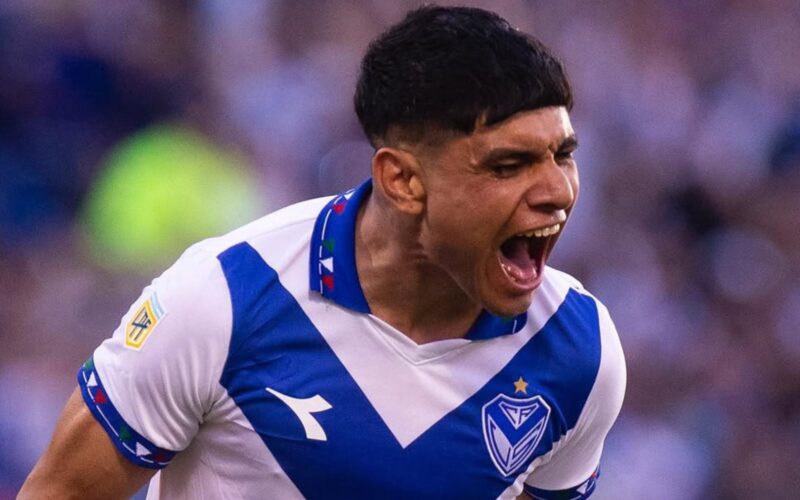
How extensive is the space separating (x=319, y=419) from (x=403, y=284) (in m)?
0.31

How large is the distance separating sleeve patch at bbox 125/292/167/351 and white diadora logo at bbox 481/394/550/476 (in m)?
0.69

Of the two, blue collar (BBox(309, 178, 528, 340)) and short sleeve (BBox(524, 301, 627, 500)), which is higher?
blue collar (BBox(309, 178, 528, 340))

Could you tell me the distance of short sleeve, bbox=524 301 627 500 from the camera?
9.76 feet

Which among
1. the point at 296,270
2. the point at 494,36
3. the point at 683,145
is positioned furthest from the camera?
the point at 683,145

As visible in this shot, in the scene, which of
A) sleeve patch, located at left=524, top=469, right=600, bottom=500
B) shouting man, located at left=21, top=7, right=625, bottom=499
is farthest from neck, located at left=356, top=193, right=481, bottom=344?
sleeve patch, located at left=524, top=469, right=600, bottom=500

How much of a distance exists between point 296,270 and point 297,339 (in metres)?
0.14

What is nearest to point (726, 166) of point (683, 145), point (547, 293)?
point (683, 145)

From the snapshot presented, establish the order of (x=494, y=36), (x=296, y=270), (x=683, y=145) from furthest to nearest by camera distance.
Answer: (x=683, y=145) < (x=296, y=270) < (x=494, y=36)

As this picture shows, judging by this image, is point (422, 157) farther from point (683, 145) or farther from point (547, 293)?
point (683, 145)

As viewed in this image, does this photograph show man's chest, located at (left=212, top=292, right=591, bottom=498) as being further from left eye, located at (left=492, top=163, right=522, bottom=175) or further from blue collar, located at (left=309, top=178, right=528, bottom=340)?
left eye, located at (left=492, top=163, right=522, bottom=175)

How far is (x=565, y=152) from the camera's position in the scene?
106 inches

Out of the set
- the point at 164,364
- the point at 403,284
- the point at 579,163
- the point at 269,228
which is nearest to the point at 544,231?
the point at 403,284

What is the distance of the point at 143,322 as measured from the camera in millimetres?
2713

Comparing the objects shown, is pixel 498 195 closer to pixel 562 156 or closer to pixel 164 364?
pixel 562 156
